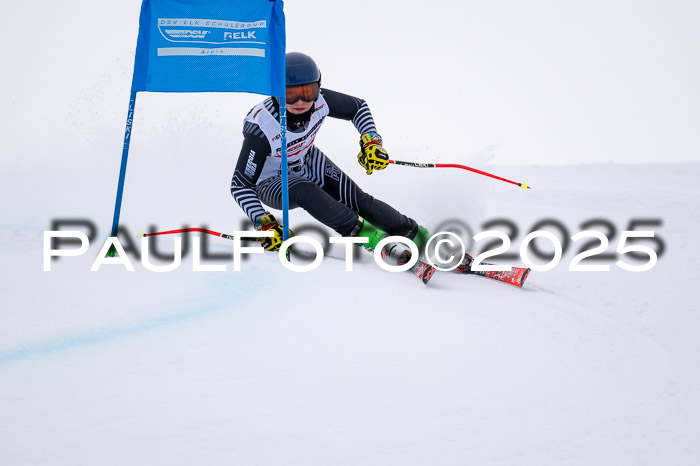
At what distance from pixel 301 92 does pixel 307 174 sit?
2.56ft

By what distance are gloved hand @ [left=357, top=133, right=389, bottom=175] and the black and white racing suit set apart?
0.17 metres

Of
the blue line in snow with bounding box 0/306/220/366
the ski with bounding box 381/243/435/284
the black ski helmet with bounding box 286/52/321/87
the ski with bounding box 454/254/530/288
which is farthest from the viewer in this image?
the ski with bounding box 454/254/530/288

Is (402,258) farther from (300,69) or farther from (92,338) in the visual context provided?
(92,338)

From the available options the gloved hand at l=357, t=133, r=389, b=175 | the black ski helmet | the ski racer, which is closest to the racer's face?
the ski racer

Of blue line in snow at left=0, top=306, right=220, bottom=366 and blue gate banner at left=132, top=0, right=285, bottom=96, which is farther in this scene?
blue gate banner at left=132, top=0, right=285, bottom=96

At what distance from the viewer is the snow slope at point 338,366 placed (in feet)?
8.10

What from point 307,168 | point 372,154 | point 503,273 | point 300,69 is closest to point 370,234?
point 372,154

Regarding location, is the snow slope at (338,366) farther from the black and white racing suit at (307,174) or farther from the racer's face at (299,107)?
the racer's face at (299,107)

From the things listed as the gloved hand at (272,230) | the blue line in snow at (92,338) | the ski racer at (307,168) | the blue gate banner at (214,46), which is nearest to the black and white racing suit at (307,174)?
the ski racer at (307,168)

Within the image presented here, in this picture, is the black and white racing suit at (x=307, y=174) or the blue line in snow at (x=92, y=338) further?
the black and white racing suit at (x=307, y=174)

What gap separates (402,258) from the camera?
4910mm

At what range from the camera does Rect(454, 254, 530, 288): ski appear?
15.7 ft

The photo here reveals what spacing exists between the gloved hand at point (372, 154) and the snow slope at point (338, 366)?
0.74 metres

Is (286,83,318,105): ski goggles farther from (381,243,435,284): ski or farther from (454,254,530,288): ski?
(454,254,530,288): ski
